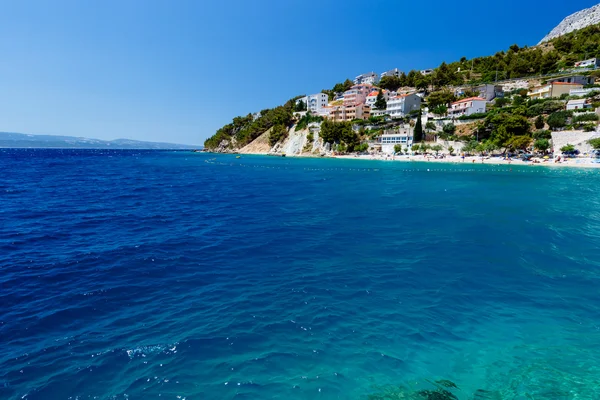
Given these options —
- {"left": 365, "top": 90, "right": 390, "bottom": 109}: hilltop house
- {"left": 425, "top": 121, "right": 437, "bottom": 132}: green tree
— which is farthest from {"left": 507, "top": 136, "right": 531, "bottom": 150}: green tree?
{"left": 365, "top": 90, "right": 390, "bottom": 109}: hilltop house

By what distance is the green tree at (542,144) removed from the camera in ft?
225

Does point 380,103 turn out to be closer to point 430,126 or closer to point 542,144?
point 430,126

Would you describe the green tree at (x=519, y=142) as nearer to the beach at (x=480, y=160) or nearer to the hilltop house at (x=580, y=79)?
the beach at (x=480, y=160)

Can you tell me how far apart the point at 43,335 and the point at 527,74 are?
15873 centimetres

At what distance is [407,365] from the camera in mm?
7438

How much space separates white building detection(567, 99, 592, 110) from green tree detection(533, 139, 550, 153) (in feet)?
55.2

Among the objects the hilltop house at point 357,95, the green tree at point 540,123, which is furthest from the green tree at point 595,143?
the hilltop house at point 357,95

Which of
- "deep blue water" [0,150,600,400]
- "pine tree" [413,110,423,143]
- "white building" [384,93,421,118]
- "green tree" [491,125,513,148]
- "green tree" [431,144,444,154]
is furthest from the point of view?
"white building" [384,93,421,118]

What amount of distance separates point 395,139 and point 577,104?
146ft

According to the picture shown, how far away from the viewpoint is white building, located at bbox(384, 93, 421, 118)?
11194 centimetres

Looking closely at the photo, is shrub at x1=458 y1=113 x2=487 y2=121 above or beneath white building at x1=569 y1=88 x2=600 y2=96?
beneath

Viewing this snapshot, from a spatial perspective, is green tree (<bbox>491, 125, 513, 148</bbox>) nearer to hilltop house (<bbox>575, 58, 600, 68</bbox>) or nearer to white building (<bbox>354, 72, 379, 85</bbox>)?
hilltop house (<bbox>575, 58, 600, 68</bbox>)

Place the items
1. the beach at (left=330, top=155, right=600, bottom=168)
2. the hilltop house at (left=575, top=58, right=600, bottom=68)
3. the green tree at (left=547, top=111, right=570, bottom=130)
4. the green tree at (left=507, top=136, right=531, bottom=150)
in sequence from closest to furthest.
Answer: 1. the beach at (left=330, top=155, right=600, bottom=168)
2. the green tree at (left=507, top=136, right=531, bottom=150)
3. the green tree at (left=547, top=111, right=570, bottom=130)
4. the hilltop house at (left=575, top=58, right=600, bottom=68)

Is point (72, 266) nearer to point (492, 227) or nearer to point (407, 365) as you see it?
point (407, 365)
